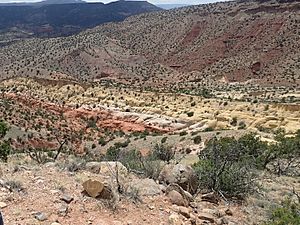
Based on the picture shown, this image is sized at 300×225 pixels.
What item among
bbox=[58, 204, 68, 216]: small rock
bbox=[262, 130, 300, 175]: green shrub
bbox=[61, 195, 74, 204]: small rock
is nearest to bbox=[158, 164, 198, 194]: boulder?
bbox=[61, 195, 74, 204]: small rock

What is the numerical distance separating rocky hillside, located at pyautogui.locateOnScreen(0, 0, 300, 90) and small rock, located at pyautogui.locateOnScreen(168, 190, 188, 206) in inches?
2358

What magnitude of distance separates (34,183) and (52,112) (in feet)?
116

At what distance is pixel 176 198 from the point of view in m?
8.88

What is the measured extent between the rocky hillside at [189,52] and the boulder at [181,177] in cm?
5875

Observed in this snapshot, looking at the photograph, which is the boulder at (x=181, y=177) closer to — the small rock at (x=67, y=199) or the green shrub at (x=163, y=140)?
the small rock at (x=67, y=199)

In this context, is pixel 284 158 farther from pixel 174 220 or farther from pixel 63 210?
pixel 63 210

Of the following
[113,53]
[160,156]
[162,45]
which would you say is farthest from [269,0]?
[160,156]

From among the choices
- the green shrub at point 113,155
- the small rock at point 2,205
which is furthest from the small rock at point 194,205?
the green shrub at point 113,155

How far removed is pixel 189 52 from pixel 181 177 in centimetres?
8569

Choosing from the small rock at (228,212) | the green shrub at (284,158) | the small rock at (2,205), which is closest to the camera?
the small rock at (2,205)

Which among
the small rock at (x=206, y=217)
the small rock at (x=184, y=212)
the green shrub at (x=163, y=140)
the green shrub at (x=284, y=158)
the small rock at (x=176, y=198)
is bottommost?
the green shrub at (x=163, y=140)

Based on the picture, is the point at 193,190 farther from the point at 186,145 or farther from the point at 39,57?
the point at 39,57

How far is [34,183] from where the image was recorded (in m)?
8.47

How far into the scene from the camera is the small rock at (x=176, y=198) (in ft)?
29.0
